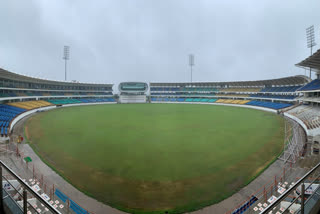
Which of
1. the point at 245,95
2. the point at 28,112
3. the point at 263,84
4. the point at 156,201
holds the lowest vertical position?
the point at 156,201

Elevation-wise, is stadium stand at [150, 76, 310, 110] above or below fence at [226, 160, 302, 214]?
above

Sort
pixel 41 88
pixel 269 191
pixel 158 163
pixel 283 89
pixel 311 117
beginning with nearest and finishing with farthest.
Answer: pixel 269 191 < pixel 158 163 < pixel 311 117 < pixel 283 89 < pixel 41 88

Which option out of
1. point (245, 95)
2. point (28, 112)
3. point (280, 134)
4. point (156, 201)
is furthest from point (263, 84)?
point (28, 112)

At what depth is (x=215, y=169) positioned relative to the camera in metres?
9.19

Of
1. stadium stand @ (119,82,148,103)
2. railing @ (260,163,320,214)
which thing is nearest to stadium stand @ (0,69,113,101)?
stadium stand @ (119,82,148,103)

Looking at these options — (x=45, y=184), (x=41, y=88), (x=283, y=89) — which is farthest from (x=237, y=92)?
(x=41, y=88)

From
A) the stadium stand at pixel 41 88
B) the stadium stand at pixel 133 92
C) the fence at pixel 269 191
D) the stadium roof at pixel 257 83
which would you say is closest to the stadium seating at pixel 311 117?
the fence at pixel 269 191

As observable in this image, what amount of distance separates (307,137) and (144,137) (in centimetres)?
1512

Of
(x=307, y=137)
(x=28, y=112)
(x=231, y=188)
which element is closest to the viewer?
(x=231, y=188)

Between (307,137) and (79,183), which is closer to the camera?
(79,183)

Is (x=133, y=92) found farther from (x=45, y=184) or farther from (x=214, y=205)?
(x=214, y=205)

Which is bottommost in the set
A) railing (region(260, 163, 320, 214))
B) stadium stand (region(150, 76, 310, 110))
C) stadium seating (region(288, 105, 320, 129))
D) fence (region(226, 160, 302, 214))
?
fence (region(226, 160, 302, 214))

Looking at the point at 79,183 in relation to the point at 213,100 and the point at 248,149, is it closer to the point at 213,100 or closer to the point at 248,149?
the point at 248,149

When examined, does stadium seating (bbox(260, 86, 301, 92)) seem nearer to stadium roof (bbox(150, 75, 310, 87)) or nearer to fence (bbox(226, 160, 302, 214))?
stadium roof (bbox(150, 75, 310, 87))
